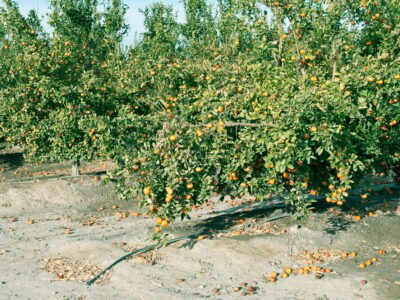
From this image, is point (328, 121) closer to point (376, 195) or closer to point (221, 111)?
point (221, 111)

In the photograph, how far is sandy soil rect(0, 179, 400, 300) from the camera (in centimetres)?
691

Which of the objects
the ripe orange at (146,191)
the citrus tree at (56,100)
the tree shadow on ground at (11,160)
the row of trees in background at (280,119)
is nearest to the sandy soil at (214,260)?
the row of trees in background at (280,119)

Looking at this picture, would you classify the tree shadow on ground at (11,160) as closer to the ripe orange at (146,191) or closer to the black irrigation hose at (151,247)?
the black irrigation hose at (151,247)

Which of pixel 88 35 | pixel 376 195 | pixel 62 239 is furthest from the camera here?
pixel 88 35

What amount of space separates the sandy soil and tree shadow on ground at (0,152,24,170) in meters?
10.8

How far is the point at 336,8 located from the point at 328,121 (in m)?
2.27

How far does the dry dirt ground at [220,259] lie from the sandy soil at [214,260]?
16 mm

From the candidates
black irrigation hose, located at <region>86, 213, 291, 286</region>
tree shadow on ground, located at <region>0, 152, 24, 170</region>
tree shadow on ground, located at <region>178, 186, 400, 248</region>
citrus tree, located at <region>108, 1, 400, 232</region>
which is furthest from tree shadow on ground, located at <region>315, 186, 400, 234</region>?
tree shadow on ground, located at <region>0, 152, 24, 170</region>

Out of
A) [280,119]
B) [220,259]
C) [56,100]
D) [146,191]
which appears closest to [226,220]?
[220,259]

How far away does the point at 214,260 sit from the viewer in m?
7.89

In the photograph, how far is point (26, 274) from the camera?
26.3ft

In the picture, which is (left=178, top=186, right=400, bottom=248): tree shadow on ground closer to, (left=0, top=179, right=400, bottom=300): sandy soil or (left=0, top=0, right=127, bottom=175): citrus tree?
(left=0, top=179, right=400, bottom=300): sandy soil

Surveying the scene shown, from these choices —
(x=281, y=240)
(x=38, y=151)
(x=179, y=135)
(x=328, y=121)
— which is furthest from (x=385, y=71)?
(x=38, y=151)

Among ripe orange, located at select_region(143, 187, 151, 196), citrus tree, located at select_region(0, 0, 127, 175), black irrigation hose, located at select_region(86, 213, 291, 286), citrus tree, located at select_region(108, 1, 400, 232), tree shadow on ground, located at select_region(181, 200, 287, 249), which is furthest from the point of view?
citrus tree, located at select_region(0, 0, 127, 175)
